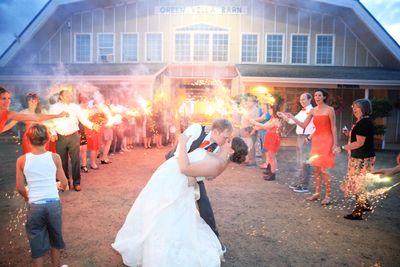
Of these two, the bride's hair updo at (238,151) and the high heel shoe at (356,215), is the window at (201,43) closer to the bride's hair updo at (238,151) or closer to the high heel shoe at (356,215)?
the high heel shoe at (356,215)

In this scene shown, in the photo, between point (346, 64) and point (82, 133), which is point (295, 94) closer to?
point (346, 64)

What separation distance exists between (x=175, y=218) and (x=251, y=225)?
75.3 inches

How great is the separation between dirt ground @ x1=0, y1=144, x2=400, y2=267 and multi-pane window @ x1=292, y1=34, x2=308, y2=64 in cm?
1168

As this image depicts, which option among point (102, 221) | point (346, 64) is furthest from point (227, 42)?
point (102, 221)

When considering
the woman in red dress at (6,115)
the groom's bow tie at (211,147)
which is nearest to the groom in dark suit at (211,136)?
the groom's bow tie at (211,147)

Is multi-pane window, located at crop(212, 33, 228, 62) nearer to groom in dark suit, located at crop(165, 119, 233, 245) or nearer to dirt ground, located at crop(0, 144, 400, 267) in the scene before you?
dirt ground, located at crop(0, 144, 400, 267)

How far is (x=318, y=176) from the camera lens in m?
5.71

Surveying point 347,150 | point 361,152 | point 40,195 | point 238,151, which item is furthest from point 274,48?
point 40,195

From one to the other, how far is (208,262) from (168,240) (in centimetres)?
47

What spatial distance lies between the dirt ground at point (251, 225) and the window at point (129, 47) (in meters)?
11.4

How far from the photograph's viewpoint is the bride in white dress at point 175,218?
3.05m

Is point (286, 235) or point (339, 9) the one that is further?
point (339, 9)

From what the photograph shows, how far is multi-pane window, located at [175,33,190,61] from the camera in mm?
17250

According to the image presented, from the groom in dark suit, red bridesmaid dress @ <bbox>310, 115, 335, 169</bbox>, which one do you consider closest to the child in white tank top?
the groom in dark suit
